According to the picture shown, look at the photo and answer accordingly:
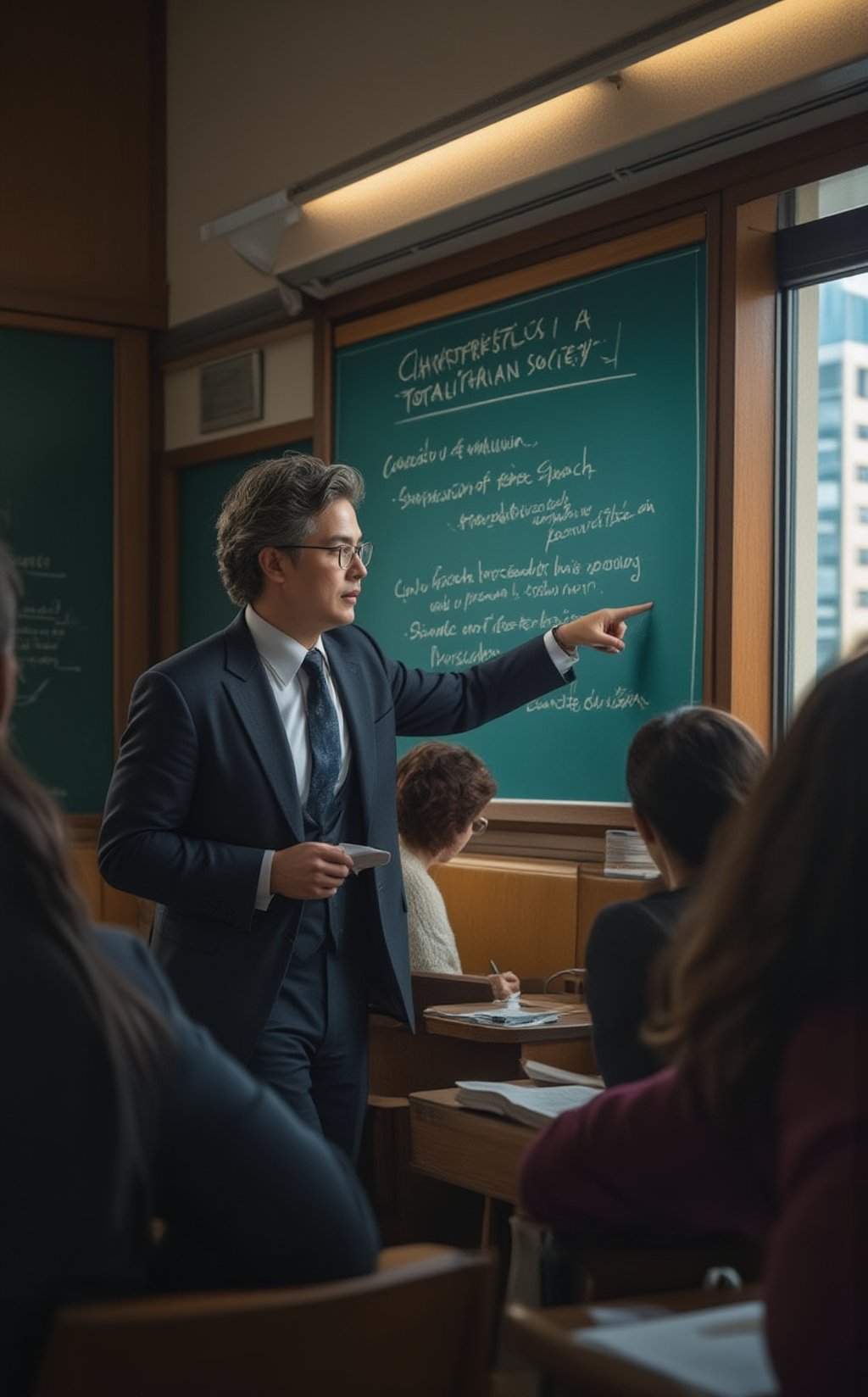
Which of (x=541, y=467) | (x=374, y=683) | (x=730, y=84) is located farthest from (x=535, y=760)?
(x=730, y=84)

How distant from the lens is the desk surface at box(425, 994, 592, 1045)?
3.24m

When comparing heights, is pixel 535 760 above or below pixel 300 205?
below

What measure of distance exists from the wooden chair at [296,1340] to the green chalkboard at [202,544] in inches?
185

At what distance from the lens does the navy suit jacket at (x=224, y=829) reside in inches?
109

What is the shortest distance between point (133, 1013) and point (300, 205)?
410 centimetres

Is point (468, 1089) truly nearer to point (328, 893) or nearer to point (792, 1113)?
point (328, 893)

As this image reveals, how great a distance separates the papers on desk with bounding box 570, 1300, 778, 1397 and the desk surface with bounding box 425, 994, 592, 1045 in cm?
185

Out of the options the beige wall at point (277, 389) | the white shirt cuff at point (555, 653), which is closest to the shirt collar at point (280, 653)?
the white shirt cuff at point (555, 653)

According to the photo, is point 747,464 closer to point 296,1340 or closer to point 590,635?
point 590,635

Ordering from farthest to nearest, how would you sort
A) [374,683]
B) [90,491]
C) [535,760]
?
[90,491]
[535,760]
[374,683]

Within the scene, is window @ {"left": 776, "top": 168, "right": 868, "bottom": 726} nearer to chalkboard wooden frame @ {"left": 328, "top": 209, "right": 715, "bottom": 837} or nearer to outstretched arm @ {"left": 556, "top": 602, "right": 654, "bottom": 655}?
chalkboard wooden frame @ {"left": 328, "top": 209, "right": 715, "bottom": 837}

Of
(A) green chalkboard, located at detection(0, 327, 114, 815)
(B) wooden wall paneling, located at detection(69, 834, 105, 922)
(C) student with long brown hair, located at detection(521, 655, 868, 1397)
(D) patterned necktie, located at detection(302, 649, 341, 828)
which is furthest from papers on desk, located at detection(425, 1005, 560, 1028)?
(A) green chalkboard, located at detection(0, 327, 114, 815)

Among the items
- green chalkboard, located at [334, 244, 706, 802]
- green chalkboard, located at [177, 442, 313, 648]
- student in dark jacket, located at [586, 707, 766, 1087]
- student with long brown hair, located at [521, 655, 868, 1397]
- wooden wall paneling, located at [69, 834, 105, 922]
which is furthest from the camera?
green chalkboard, located at [177, 442, 313, 648]

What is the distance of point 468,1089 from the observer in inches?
87.3
